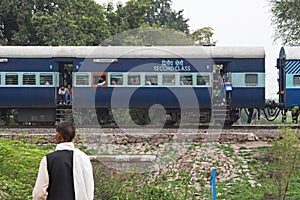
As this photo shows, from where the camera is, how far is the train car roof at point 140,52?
20.7 meters

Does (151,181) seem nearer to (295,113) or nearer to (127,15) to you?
(295,113)

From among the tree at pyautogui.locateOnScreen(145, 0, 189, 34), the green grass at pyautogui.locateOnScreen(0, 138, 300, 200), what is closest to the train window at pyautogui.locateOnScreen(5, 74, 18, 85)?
the green grass at pyautogui.locateOnScreen(0, 138, 300, 200)

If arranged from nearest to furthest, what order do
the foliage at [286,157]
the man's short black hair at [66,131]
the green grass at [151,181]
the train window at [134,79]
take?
the man's short black hair at [66,131] → the green grass at [151,181] → the foliage at [286,157] → the train window at [134,79]

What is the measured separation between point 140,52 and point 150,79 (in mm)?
1144

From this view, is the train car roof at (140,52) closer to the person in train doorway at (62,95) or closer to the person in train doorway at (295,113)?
the person in train doorway at (62,95)

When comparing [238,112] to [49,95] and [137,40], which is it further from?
[137,40]

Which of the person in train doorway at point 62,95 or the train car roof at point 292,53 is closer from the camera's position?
the train car roof at point 292,53

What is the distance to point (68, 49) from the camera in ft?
69.8

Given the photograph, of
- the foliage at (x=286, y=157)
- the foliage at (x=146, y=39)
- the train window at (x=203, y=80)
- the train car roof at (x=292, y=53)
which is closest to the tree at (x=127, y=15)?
the foliage at (x=146, y=39)

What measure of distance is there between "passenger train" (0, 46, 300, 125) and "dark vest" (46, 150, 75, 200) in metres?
14.3

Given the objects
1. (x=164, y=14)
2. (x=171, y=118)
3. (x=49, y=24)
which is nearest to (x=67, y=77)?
(x=171, y=118)

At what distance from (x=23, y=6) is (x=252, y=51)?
570 inches

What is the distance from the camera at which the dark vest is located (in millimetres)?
6070

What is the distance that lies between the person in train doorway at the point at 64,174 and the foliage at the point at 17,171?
4.61ft
